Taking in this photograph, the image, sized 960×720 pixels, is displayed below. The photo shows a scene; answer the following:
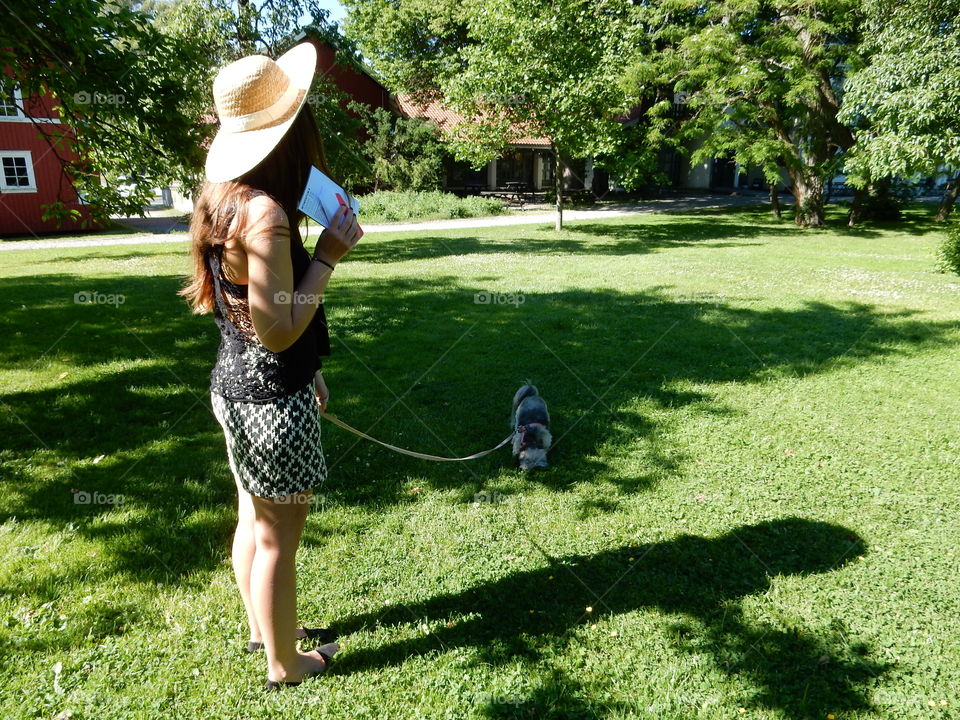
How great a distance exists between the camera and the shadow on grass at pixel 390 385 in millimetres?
4180

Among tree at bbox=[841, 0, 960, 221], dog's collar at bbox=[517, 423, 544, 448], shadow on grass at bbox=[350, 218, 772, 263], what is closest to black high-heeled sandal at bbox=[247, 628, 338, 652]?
dog's collar at bbox=[517, 423, 544, 448]

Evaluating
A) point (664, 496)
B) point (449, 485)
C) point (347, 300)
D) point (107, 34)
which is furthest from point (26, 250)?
point (664, 496)

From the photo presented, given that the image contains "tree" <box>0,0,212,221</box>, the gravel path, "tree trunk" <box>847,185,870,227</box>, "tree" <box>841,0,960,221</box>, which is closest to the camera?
"tree" <box>0,0,212,221</box>

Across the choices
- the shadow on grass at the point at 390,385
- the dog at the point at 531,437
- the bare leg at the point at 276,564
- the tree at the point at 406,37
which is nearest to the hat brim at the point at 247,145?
the bare leg at the point at 276,564

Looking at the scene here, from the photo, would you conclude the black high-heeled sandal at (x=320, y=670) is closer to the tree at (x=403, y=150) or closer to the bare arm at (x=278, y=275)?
the bare arm at (x=278, y=275)

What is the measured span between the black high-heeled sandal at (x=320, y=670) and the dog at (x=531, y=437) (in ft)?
6.92

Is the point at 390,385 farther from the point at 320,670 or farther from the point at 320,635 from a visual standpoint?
the point at 320,670

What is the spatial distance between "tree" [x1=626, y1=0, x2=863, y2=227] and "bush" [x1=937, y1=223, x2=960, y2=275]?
802 cm

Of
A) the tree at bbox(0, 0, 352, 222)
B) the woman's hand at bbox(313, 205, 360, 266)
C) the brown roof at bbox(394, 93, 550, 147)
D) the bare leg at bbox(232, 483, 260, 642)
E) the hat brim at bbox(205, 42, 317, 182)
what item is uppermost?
the brown roof at bbox(394, 93, 550, 147)

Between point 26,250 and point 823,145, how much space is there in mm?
25556

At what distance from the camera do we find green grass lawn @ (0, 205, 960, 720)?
270 centimetres

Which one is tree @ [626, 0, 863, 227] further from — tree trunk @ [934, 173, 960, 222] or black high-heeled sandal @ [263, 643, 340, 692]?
black high-heeled sandal @ [263, 643, 340, 692]

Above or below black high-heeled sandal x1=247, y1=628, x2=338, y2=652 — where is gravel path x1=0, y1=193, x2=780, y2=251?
above

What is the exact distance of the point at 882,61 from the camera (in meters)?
14.0
